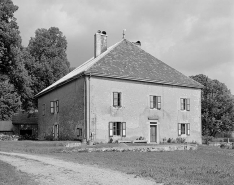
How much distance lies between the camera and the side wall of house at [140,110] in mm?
23781

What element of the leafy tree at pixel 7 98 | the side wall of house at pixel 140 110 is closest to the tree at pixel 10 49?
the leafy tree at pixel 7 98

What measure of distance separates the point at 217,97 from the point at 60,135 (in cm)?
2845

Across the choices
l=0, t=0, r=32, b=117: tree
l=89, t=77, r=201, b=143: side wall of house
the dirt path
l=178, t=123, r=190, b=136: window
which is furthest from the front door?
the dirt path

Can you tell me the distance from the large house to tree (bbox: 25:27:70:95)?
8.70 m

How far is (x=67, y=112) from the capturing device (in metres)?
26.6

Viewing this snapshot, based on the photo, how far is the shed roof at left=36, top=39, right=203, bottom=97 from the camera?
24688mm

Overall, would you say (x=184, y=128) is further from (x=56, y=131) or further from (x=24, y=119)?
(x=24, y=119)

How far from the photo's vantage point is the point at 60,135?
27828 millimetres

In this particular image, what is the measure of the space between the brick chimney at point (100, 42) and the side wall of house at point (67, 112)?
4760 millimetres

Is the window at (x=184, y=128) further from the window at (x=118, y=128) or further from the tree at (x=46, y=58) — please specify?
the tree at (x=46, y=58)

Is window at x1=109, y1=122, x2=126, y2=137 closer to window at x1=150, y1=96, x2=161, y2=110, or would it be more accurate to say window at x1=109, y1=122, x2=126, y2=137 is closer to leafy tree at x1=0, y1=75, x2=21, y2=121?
window at x1=150, y1=96, x2=161, y2=110

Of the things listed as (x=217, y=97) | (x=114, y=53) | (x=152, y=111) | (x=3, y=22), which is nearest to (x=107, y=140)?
(x=152, y=111)

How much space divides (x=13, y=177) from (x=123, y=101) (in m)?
16.3

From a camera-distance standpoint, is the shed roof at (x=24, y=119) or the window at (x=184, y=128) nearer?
the window at (x=184, y=128)
